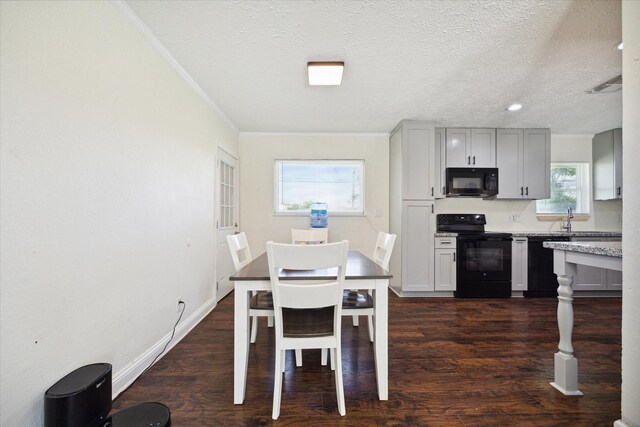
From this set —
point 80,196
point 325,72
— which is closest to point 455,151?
point 325,72

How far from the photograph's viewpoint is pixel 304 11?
1.69 m

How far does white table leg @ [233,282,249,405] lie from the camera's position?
1529 millimetres

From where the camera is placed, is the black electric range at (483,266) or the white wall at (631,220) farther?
the black electric range at (483,266)

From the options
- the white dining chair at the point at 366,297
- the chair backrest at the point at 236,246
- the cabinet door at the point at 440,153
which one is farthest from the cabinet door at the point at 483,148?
the chair backrest at the point at 236,246

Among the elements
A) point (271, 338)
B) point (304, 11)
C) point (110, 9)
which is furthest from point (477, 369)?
point (110, 9)

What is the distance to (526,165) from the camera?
Answer: 3.98 metres

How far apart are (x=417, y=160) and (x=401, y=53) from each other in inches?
71.5

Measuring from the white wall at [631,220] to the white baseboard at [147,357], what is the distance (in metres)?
2.67

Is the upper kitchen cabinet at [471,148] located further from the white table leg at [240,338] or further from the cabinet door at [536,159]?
the white table leg at [240,338]

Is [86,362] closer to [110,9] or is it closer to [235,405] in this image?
[235,405]

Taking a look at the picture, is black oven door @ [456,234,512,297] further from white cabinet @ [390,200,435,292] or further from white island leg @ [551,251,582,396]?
white island leg @ [551,251,582,396]

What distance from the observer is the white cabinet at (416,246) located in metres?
3.67

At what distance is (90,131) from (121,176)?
31 centimetres

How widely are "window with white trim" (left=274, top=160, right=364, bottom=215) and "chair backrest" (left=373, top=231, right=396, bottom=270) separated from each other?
206 centimetres
